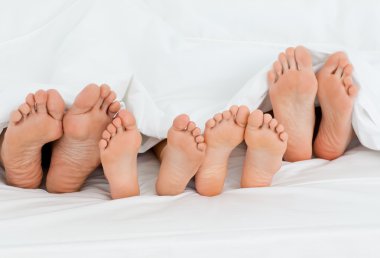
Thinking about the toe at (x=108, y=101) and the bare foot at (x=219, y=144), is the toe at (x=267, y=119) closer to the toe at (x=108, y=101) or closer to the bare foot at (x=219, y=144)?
the bare foot at (x=219, y=144)

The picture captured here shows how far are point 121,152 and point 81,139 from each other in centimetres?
8

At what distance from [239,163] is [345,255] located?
36 centimetres

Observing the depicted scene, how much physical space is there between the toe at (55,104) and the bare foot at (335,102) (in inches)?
20.1

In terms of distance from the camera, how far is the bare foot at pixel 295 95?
1.04 metres

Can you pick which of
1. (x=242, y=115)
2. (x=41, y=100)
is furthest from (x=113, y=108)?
(x=242, y=115)

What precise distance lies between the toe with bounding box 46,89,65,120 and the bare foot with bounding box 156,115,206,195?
20 centimetres

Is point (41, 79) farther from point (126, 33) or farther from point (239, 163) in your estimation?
point (239, 163)

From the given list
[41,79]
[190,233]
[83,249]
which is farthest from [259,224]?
[41,79]

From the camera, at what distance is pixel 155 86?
3.89 feet

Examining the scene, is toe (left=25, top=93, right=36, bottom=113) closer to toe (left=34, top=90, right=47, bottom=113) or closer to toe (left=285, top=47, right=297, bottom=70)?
toe (left=34, top=90, right=47, bottom=113)

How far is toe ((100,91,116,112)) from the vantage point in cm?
95

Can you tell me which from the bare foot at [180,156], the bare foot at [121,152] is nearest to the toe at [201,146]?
the bare foot at [180,156]

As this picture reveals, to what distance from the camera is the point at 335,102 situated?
3.46 ft

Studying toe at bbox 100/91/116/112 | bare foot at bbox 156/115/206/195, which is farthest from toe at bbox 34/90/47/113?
bare foot at bbox 156/115/206/195
